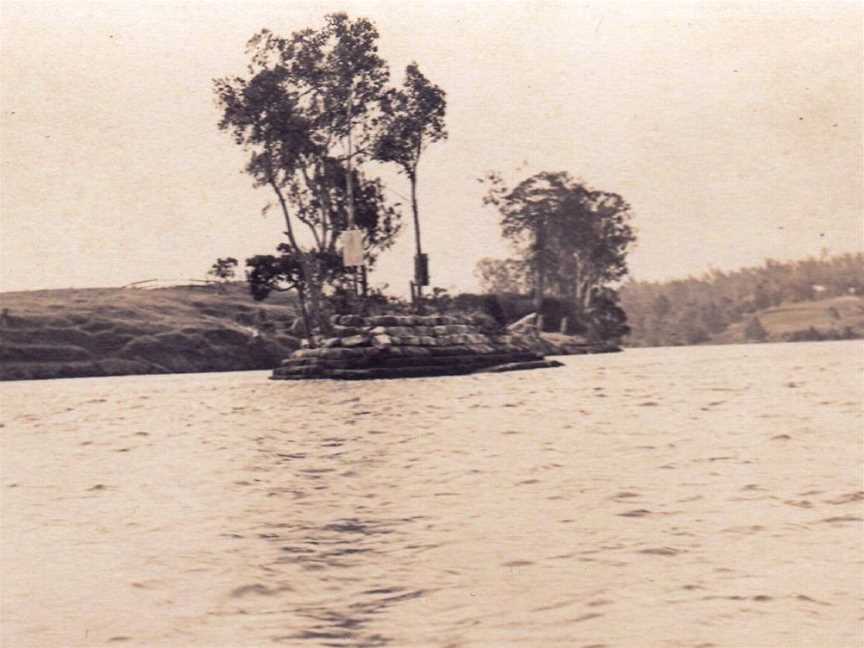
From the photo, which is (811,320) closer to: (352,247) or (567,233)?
(567,233)

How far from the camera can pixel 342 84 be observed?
2659cm

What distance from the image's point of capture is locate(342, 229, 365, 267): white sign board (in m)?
25.8

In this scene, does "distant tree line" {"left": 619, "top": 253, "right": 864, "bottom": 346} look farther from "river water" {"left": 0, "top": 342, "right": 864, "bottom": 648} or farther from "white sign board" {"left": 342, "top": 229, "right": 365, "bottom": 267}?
A: "river water" {"left": 0, "top": 342, "right": 864, "bottom": 648}

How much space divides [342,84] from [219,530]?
22287 mm

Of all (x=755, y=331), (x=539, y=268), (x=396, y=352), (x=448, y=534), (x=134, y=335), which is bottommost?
(x=448, y=534)

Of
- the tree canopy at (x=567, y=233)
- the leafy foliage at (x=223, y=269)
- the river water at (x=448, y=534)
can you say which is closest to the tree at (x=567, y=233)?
the tree canopy at (x=567, y=233)

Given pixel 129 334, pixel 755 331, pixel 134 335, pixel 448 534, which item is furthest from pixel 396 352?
pixel 755 331

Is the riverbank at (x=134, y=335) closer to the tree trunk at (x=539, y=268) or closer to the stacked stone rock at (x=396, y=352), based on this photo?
the tree trunk at (x=539, y=268)

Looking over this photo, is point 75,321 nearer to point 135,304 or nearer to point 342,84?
point 135,304

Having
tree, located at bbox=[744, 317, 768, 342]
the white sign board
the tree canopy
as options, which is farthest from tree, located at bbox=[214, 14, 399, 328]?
tree, located at bbox=[744, 317, 768, 342]

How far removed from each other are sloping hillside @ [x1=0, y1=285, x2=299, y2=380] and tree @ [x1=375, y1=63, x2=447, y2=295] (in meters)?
10.9

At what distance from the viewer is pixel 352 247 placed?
85.5ft

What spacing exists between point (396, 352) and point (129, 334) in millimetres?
15276

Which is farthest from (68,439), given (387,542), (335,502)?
(387,542)
